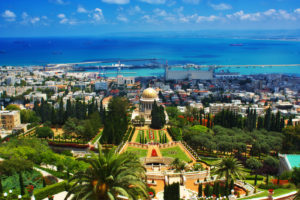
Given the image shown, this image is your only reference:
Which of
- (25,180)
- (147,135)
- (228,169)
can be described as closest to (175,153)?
(147,135)

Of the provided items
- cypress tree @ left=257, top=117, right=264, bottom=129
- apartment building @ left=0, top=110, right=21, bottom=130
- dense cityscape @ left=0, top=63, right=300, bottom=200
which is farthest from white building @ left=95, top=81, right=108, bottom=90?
cypress tree @ left=257, top=117, right=264, bottom=129

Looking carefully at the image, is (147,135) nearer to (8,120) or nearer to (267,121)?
(267,121)

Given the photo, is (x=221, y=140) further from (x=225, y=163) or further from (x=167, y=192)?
(x=167, y=192)

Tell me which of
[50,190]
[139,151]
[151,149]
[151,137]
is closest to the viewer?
[50,190]

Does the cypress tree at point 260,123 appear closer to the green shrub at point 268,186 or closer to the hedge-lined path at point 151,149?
the hedge-lined path at point 151,149

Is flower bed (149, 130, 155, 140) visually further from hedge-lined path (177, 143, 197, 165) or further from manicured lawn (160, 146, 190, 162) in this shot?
manicured lawn (160, 146, 190, 162)

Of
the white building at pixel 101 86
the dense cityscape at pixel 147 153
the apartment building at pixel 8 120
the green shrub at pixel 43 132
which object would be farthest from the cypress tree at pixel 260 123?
the white building at pixel 101 86
